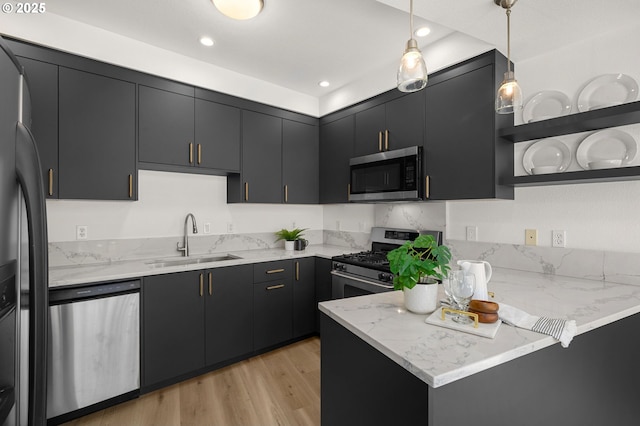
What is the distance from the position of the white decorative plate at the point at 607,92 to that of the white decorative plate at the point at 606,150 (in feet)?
0.56

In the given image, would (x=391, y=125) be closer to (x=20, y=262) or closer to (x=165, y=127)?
(x=165, y=127)

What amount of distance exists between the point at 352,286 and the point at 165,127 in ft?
6.85

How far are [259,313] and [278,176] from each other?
1.40 m

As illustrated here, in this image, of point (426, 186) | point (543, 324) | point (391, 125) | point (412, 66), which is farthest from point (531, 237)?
point (412, 66)

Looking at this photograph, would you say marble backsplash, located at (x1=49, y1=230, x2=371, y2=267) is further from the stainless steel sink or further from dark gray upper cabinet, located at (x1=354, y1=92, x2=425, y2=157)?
dark gray upper cabinet, located at (x1=354, y1=92, x2=425, y2=157)

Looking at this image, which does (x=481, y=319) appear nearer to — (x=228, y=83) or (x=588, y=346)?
(x=588, y=346)

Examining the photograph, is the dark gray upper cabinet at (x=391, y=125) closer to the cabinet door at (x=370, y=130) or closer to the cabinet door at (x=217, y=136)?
the cabinet door at (x=370, y=130)

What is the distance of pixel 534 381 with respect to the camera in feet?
3.42

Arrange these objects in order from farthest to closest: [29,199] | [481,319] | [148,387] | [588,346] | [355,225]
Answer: [355,225]
[148,387]
[588,346]
[481,319]
[29,199]

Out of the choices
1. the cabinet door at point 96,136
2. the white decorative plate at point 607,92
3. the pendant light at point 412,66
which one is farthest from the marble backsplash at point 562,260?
the cabinet door at point 96,136

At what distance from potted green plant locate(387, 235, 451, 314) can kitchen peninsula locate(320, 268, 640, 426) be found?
2.4 inches

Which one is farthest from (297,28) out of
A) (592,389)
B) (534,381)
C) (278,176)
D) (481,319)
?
(592,389)

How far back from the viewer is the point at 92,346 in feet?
6.44

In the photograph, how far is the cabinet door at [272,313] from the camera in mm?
2787
